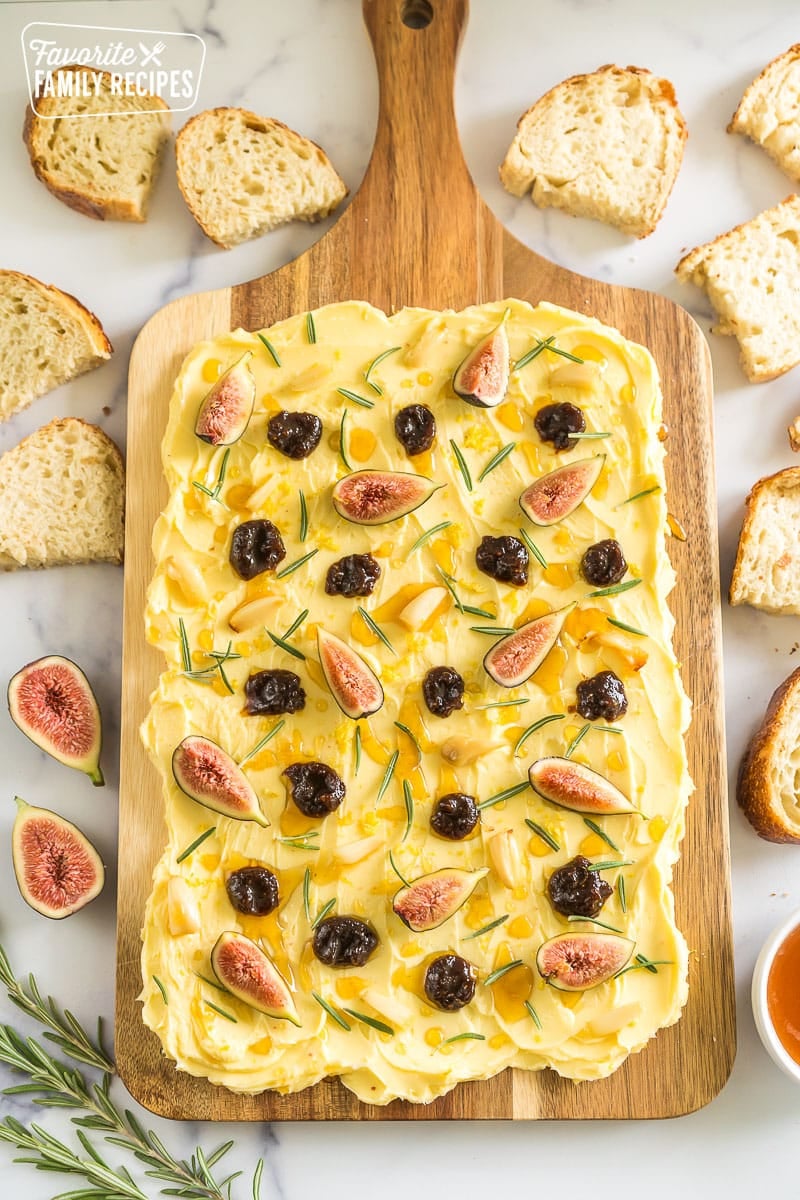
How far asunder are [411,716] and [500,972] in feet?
2.31

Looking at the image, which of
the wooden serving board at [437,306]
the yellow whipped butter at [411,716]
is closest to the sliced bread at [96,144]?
the wooden serving board at [437,306]

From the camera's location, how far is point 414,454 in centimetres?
319

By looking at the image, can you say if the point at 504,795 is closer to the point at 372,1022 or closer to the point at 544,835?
the point at 544,835

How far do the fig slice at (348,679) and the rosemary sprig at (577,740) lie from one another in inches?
20.3

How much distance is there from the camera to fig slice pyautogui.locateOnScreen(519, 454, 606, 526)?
312 centimetres

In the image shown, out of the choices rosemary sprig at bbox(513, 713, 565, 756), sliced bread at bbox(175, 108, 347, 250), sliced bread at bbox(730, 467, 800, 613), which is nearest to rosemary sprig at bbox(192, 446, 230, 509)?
sliced bread at bbox(175, 108, 347, 250)

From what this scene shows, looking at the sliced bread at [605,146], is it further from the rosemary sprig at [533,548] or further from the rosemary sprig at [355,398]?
the rosemary sprig at [533,548]

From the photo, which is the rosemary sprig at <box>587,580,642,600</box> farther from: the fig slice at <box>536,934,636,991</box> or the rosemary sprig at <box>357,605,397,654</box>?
the fig slice at <box>536,934,636,991</box>

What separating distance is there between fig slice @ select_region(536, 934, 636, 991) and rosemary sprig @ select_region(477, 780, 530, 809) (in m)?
0.39

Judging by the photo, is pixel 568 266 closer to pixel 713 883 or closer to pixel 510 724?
pixel 510 724

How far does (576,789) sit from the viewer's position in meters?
3.00

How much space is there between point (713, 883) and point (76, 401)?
7.88 ft

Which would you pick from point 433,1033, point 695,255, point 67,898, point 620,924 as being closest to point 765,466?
point 695,255
